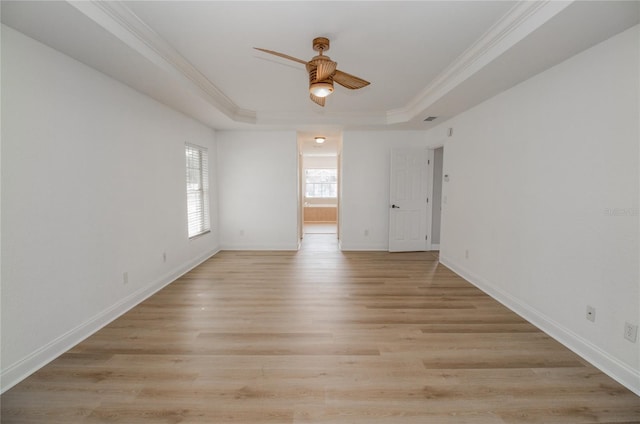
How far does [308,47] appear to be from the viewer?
2.70 metres

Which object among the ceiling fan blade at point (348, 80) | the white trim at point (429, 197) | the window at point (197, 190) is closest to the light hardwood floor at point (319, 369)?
the window at point (197, 190)

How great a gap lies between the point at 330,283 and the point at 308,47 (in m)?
2.89

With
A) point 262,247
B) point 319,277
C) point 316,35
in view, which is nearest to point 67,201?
point 316,35

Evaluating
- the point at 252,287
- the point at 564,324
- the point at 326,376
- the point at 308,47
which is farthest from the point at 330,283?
the point at 308,47

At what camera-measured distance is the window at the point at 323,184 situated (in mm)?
10836

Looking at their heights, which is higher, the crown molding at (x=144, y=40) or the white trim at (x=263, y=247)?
the crown molding at (x=144, y=40)

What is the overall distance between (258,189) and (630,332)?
539 cm

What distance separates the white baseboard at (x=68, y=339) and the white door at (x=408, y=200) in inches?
168

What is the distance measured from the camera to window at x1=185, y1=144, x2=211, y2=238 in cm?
482

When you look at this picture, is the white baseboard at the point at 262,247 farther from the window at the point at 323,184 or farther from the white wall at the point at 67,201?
the window at the point at 323,184

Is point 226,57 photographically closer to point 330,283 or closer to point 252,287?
point 252,287

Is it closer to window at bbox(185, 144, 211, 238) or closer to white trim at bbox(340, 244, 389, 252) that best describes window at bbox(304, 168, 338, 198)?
white trim at bbox(340, 244, 389, 252)

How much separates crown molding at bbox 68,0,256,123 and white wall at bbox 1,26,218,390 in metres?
0.61

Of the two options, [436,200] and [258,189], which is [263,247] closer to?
[258,189]
